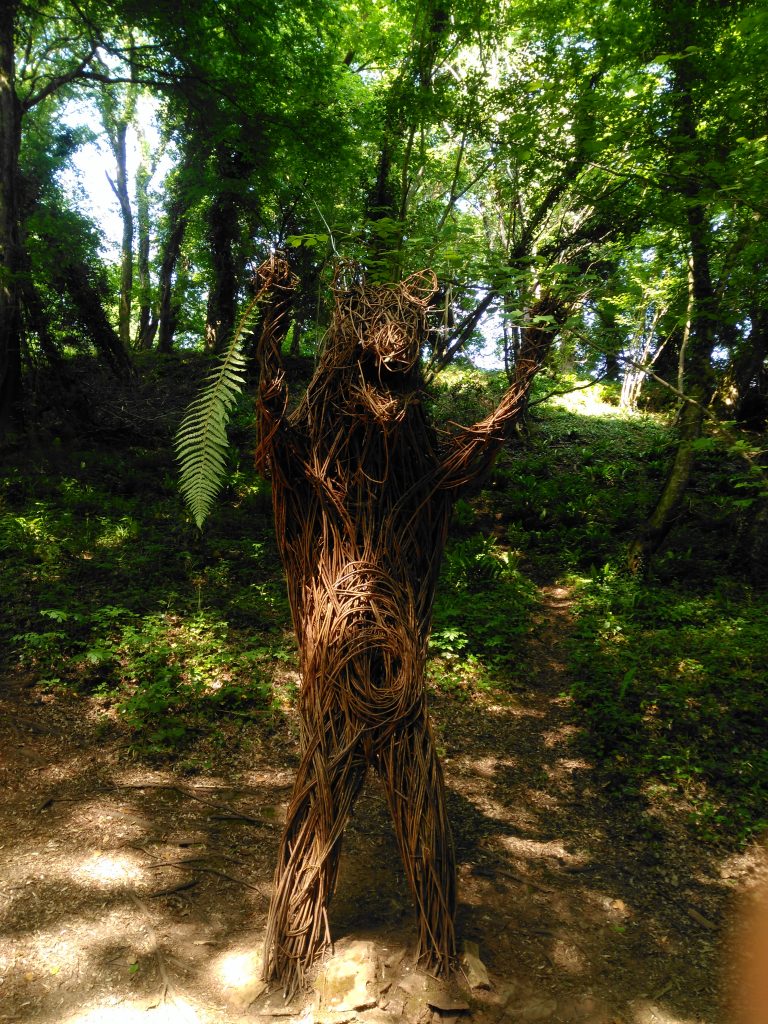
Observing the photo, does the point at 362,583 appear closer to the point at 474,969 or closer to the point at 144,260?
the point at 474,969

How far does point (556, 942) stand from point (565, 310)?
3.02 meters

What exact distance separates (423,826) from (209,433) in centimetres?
170

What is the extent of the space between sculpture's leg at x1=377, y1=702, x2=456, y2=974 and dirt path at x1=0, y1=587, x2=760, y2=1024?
235 millimetres

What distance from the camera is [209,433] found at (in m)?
2.12

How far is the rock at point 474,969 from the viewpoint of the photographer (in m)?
2.50

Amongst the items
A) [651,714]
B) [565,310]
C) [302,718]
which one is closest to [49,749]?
[302,718]

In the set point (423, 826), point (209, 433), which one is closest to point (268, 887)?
point (423, 826)

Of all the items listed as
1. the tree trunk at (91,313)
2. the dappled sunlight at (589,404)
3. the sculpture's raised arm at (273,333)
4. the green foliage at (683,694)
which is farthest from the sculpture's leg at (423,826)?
the dappled sunlight at (589,404)

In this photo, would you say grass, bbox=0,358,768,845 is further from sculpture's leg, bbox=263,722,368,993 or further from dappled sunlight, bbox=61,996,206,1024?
dappled sunlight, bbox=61,996,206,1024

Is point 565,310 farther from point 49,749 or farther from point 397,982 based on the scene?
point 49,749

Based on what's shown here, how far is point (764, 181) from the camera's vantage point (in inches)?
140

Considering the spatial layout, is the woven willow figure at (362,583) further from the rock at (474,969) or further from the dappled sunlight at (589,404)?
the dappled sunlight at (589,404)

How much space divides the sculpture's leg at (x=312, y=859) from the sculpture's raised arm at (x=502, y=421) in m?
1.17

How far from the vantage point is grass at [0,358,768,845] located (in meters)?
4.80
